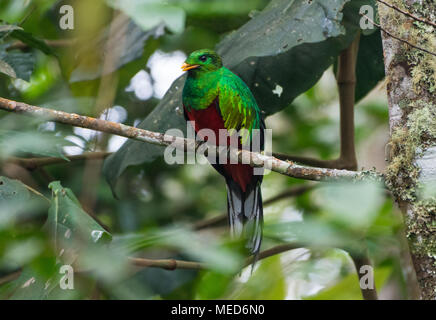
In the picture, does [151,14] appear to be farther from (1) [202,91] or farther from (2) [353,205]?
(1) [202,91]

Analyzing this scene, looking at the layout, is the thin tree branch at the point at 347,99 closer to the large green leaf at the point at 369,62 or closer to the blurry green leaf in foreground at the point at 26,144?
the large green leaf at the point at 369,62

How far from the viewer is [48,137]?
2.63 m

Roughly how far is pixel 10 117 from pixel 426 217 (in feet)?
8.02

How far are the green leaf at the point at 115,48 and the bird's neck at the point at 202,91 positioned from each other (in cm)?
49

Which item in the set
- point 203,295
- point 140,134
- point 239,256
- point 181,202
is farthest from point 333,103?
point 239,256

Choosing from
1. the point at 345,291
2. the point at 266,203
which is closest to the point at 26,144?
the point at 266,203

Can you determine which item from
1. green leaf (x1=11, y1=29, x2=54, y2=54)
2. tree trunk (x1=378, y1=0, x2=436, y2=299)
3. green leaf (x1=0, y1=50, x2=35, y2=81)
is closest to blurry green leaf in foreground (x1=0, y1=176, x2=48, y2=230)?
green leaf (x1=0, y1=50, x2=35, y2=81)

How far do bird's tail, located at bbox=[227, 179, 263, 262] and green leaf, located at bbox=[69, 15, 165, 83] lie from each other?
1024 millimetres

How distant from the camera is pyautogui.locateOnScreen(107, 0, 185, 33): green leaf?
71.6 inches

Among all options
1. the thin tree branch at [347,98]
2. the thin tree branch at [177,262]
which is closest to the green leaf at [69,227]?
the thin tree branch at [177,262]

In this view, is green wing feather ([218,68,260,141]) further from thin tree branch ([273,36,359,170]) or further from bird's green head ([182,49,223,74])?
thin tree branch ([273,36,359,170])

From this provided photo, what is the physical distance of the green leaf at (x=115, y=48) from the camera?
3.43m

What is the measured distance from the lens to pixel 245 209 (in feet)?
11.3

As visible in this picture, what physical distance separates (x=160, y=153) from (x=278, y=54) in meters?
0.84
